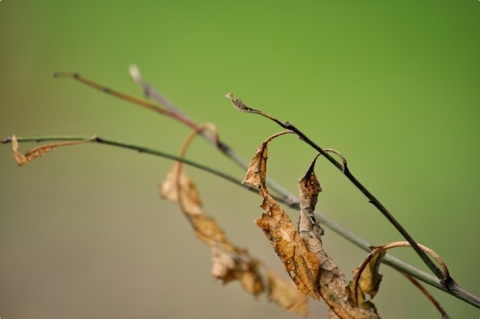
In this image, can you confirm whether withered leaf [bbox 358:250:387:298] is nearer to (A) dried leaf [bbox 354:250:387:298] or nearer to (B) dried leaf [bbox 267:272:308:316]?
(A) dried leaf [bbox 354:250:387:298]

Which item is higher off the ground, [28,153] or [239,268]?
[28,153]

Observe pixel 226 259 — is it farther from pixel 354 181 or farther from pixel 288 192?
pixel 354 181

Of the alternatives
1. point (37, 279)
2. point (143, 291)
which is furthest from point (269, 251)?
point (37, 279)

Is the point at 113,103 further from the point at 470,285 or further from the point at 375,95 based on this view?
the point at 470,285

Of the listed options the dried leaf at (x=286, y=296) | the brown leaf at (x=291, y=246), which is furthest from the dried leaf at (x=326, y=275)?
the dried leaf at (x=286, y=296)

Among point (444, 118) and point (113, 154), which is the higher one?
point (113, 154)

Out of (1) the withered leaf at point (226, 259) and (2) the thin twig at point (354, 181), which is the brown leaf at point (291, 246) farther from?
(1) the withered leaf at point (226, 259)

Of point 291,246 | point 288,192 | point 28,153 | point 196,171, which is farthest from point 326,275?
point 196,171
